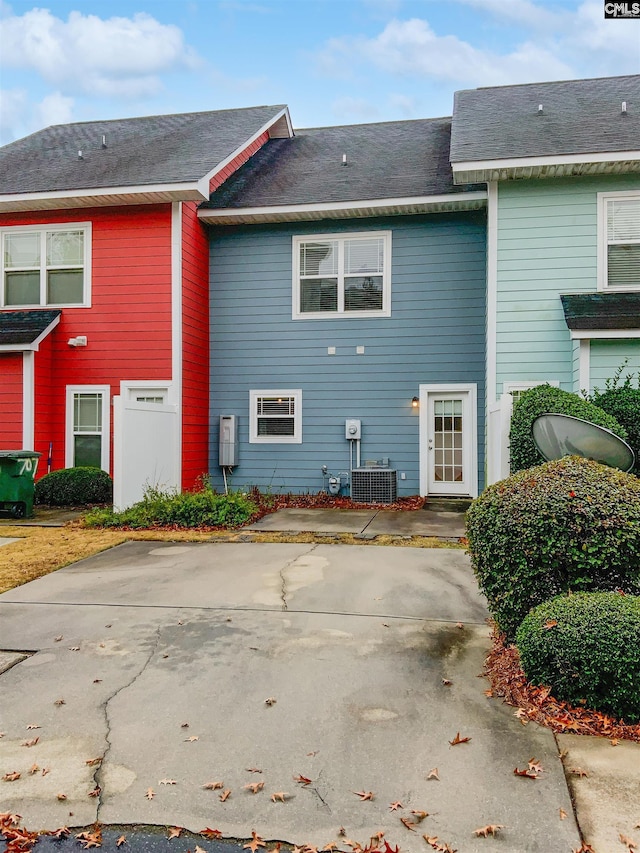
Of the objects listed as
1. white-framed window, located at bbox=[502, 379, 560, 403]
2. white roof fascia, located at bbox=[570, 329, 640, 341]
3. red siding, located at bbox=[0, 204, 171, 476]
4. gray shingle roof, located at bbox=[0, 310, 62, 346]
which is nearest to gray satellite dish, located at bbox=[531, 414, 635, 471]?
white roof fascia, located at bbox=[570, 329, 640, 341]

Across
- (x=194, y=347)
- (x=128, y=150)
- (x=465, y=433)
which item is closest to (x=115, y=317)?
(x=194, y=347)

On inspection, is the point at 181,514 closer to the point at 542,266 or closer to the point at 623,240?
the point at 542,266

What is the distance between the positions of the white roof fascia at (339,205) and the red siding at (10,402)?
13.2ft

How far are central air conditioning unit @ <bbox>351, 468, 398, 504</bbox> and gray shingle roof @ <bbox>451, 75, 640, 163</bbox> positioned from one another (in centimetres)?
487

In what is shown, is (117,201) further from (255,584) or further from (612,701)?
(612,701)

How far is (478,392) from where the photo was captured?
10.5 m

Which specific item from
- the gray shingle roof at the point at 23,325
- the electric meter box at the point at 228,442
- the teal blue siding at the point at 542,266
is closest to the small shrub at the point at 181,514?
the electric meter box at the point at 228,442

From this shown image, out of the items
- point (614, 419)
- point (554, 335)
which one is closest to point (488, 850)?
point (614, 419)

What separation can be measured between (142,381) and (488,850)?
369 inches

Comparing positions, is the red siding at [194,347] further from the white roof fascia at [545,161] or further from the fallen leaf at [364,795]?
→ the fallen leaf at [364,795]

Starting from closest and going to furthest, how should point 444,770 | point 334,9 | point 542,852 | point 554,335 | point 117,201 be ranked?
point 542,852 → point 444,770 → point 554,335 → point 117,201 → point 334,9

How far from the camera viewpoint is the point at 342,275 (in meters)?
11.0

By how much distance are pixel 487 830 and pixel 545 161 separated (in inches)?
346

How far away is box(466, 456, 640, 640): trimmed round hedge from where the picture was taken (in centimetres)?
346
